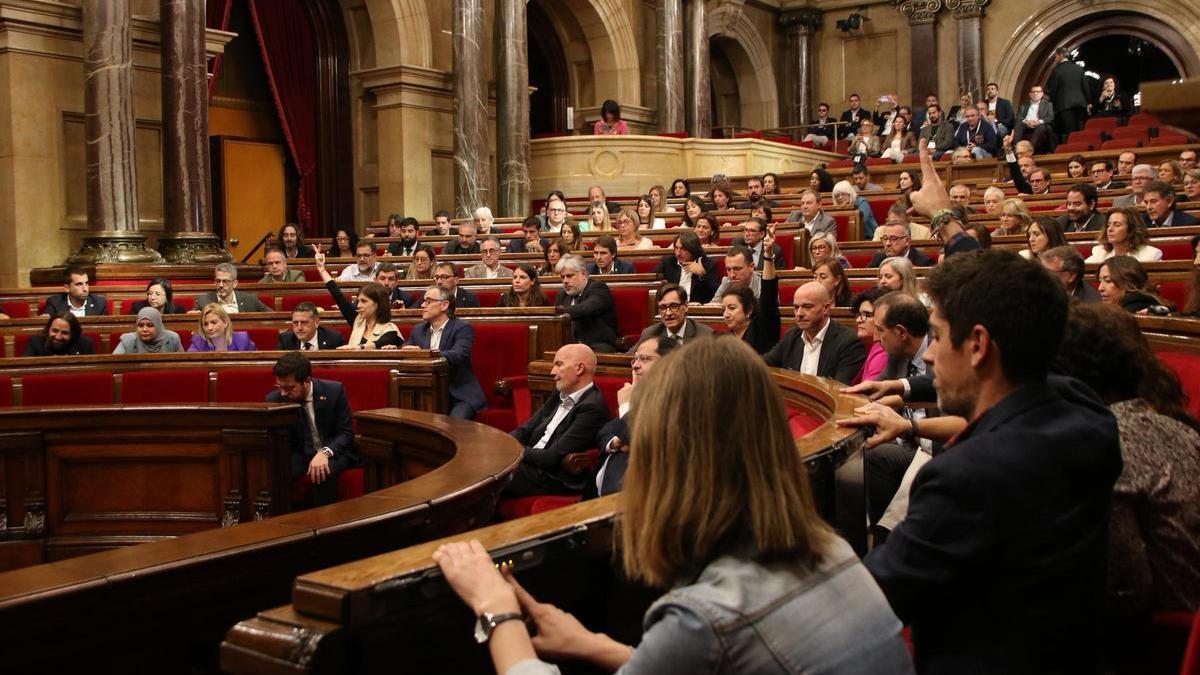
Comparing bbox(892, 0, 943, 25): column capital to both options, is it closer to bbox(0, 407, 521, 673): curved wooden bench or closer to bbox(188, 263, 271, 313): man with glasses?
bbox(188, 263, 271, 313): man with glasses

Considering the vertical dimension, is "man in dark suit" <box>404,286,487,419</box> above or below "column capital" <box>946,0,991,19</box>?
below

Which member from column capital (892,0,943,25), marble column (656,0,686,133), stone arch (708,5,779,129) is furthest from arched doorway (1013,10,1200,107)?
marble column (656,0,686,133)

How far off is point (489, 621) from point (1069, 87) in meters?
15.1

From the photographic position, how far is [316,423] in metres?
4.65

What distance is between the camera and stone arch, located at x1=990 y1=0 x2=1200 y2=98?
1723 centimetres

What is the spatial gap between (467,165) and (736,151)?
144 inches

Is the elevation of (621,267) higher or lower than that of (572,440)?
higher

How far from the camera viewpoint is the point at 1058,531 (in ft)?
5.17

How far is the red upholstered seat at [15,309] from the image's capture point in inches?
322

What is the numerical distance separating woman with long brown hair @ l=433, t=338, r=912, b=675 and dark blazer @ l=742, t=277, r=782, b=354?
154 inches

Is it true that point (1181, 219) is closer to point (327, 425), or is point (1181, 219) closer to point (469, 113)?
point (327, 425)

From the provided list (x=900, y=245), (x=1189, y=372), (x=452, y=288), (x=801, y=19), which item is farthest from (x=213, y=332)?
(x=801, y=19)

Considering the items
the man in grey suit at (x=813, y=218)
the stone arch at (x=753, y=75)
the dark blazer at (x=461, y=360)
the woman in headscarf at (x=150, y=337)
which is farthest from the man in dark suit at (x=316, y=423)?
the stone arch at (x=753, y=75)

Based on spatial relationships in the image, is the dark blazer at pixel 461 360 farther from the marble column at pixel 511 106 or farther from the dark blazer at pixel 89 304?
the marble column at pixel 511 106
